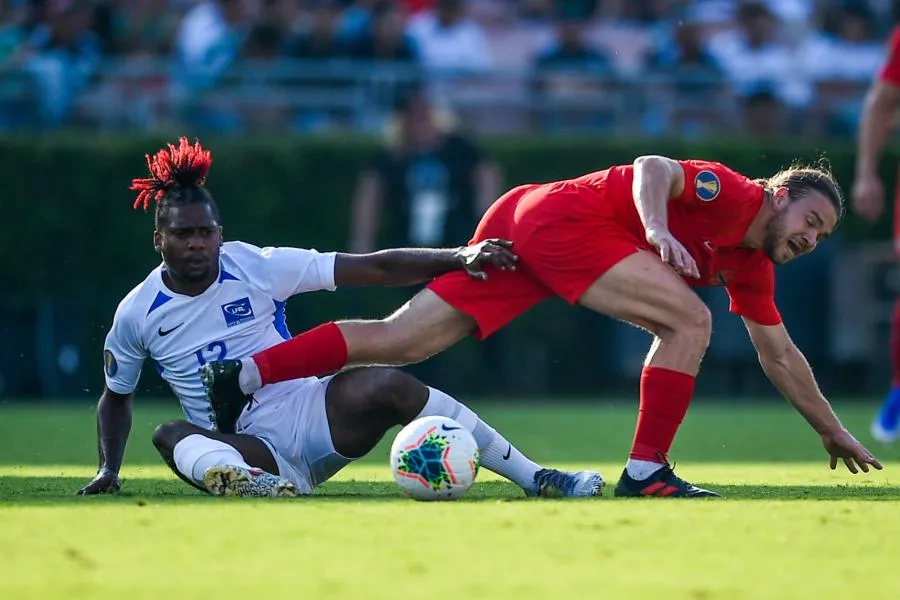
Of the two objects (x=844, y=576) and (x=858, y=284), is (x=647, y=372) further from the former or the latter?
(x=858, y=284)

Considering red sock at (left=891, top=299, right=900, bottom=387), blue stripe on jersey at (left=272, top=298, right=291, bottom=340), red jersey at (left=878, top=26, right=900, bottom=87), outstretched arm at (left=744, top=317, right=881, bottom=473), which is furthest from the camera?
red sock at (left=891, top=299, right=900, bottom=387)

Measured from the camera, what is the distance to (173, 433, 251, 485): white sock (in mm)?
6180

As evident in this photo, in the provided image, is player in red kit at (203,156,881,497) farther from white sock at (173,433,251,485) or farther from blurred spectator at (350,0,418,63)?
blurred spectator at (350,0,418,63)

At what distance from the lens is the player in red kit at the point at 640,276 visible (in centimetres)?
639

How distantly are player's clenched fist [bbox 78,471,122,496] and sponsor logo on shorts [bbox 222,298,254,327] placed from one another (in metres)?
0.84

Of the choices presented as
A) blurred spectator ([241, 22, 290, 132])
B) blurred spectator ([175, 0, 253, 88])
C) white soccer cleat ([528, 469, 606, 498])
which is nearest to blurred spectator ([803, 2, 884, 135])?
blurred spectator ([241, 22, 290, 132])

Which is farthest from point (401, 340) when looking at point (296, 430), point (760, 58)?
point (760, 58)

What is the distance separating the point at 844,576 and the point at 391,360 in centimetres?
303

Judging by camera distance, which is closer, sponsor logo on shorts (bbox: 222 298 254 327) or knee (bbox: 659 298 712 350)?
knee (bbox: 659 298 712 350)

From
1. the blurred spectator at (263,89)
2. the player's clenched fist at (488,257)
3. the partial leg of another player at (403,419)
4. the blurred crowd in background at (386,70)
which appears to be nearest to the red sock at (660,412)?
the partial leg of another player at (403,419)

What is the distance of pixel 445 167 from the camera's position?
41.5 ft

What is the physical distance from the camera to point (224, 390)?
644 cm

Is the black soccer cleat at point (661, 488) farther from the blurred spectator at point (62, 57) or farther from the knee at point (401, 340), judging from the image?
the blurred spectator at point (62, 57)

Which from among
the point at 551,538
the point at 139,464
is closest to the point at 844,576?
the point at 551,538
